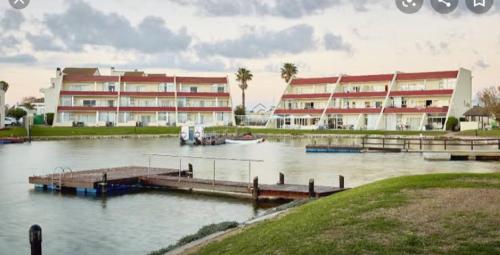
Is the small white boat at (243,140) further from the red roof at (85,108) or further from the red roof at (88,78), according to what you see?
the red roof at (88,78)

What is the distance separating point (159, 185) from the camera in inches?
1382

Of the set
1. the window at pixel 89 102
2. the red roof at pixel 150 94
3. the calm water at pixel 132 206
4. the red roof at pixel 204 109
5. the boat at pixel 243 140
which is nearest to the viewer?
the calm water at pixel 132 206

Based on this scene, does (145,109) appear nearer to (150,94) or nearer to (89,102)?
(150,94)

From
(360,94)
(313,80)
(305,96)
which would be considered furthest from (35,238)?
(313,80)

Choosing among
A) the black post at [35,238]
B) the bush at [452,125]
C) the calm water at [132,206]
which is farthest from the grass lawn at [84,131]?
the black post at [35,238]

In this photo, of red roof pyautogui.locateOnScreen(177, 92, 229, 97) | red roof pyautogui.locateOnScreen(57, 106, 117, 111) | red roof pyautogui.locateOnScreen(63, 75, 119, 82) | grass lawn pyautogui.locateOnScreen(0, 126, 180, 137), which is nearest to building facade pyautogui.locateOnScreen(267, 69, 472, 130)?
red roof pyautogui.locateOnScreen(177, 92, 229, 97)

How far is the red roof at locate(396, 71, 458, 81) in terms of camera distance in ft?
369

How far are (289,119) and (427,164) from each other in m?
79.1

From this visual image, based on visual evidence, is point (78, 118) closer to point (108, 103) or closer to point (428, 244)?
point (108, 103)

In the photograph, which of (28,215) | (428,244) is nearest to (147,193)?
(28,215)

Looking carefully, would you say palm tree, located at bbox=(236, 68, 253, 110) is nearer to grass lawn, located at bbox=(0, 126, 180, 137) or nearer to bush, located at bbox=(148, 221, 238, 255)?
grass lawn, located at bbox=(0, 126, 180, 137)

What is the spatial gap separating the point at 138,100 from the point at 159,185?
96.1 metres

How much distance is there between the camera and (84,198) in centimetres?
3130

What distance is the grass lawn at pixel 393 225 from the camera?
11500 millimetres
